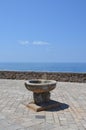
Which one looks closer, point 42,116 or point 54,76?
point 42,116

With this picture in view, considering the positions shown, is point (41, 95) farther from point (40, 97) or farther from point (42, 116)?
point (42, 116)

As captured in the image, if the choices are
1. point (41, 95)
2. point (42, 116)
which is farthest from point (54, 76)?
point (42, 116)

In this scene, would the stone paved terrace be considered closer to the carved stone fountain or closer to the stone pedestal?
the carved stone fountain

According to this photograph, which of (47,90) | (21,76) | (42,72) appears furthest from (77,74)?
(47,90)

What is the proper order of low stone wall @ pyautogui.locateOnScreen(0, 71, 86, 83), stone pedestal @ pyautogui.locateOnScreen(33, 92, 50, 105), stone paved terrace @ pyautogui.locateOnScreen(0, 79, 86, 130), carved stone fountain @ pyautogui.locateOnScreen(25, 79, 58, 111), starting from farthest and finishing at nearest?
1. low stone wall @ pyautogui.locateOnScreen(0, 71, 86, 83)
2. stone pedestal @ pyautogui.locateOnScreen(33, 92, 50, 105)
3. carved stone fountain @ pyautogui.locateOnScreen(25, 79, 58, 111)
4. stone paved terrace @ pyautogui.locateOnScreen(0, 79, 86, 130)

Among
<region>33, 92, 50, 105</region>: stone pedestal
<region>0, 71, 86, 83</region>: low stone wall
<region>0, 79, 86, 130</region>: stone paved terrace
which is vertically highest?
<region>0, 71, 86, 83</region>: low stone wall

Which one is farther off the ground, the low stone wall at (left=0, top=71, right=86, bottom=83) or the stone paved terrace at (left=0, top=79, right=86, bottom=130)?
the low stone wall at (left=0, top=71, right=86, bottom=83)

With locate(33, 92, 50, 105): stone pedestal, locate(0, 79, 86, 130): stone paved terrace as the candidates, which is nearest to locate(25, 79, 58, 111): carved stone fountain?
locate(33, 92, 50, 105): stone pedestal

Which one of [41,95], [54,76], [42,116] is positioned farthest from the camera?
[54,76]

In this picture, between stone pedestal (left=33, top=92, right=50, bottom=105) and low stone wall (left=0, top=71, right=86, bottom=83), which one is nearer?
stone pedestal (left=33, top=92, right=50, bottom=105)

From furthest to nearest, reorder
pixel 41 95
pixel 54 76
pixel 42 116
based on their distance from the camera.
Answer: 1. pixel 54 76
2. pixel 41 95
3. pixel 42 116

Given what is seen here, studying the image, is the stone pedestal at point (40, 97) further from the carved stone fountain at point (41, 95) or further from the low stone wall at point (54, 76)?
the low stone wall at point (54, 76)

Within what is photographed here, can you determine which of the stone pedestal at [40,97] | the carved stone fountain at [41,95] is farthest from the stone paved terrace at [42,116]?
the stone pedestal at [40,97]

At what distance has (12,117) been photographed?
5.71 m
